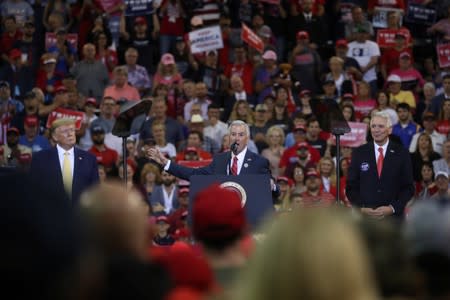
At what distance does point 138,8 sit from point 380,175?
9386 mm

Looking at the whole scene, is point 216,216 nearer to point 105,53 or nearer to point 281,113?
point 281,113

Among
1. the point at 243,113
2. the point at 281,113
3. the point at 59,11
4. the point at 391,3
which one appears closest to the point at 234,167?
the point at 243,113

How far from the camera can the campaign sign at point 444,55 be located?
19.0 m

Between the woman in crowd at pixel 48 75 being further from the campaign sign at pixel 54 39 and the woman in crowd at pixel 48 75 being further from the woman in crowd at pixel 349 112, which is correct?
the woman in crowd at pixel 349 112

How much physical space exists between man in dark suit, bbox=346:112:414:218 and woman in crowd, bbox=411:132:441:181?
408 centimetres

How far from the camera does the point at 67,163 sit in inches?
439

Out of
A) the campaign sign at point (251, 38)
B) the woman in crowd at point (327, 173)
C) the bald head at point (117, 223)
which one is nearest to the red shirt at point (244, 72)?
the campaign sign at point (251, 38)

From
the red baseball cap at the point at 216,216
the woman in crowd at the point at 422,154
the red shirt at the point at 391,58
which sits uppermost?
the red baseball cap at the point at 216,216

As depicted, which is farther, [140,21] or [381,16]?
[381,16]

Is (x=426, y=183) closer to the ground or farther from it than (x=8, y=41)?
closer to the ground

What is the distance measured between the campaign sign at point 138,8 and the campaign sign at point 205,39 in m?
1.21

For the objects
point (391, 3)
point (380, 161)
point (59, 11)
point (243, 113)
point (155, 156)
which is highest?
point (59, 11)

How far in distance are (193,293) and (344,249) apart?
795 mm

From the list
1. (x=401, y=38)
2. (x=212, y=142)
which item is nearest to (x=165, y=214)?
(x=212, y=142)
